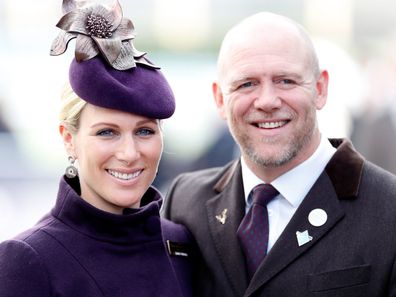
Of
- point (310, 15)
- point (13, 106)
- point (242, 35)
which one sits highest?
point (242, 35)

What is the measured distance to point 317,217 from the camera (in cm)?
354

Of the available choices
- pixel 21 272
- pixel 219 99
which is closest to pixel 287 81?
pixel 219 99

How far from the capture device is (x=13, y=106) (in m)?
9.94

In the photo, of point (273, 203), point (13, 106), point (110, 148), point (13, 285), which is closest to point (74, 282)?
point (13, 285)

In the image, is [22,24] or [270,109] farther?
[22,24]

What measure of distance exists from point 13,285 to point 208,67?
7.72 m

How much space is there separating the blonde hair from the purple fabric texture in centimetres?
4

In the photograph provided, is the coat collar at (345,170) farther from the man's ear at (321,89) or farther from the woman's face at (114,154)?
the woman's face at (114,154)

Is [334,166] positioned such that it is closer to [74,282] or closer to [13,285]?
[74,282]

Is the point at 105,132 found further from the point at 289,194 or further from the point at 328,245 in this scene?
the point at 328,245

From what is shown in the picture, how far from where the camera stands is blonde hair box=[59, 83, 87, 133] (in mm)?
3232

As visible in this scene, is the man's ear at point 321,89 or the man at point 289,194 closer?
the man at point 289,194

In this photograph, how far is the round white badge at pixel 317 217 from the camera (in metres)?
3.52

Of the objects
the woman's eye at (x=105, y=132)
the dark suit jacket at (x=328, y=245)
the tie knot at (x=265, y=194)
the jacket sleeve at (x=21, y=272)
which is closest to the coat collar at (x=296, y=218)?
the dark suit jacket at (x=328, y=245)
